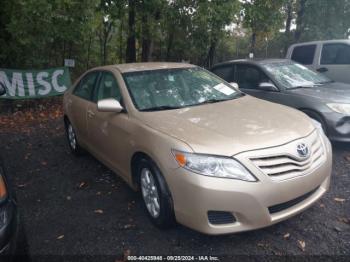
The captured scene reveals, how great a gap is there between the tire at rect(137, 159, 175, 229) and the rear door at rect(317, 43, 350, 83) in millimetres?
6672

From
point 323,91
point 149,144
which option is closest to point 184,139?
point 149,144

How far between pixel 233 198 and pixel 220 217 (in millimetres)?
230

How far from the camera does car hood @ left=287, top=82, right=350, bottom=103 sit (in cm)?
536

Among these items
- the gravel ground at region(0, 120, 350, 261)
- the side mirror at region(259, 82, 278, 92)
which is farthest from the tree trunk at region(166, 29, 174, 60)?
the gravel ground at region(0, 120, 350, 261)

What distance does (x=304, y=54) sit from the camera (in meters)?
8.99

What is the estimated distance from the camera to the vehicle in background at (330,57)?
830cm

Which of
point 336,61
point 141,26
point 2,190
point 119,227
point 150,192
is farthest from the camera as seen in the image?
point 141,26

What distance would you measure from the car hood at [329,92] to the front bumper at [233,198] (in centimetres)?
278

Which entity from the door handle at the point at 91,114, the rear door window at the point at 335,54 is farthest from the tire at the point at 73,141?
the rear door window at the point at 335,54

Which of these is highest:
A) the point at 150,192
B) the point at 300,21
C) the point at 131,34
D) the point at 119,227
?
the point at 300,21

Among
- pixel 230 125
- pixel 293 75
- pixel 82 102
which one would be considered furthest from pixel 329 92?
pixel 82 102

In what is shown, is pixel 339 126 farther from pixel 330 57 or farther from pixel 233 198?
pixel 330 57

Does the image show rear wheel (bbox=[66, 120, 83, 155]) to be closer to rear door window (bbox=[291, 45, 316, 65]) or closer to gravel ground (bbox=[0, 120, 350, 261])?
gravel ground (bbox=[0, 120, 350, 261])

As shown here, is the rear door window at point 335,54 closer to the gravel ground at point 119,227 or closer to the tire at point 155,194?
the gravel ground at point 119,227
